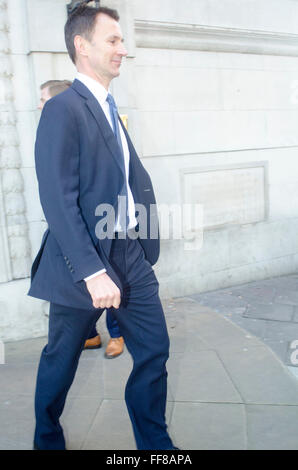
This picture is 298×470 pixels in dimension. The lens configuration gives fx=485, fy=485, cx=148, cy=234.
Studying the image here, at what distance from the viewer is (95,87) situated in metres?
2.11

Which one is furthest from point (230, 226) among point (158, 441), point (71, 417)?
point (158, 441)

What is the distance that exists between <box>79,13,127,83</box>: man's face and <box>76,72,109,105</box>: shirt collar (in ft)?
0.14

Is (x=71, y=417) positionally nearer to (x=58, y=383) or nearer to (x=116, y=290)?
(x=58, y=383)

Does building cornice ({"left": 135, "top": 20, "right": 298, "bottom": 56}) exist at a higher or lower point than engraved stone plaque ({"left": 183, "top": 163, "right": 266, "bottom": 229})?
higher

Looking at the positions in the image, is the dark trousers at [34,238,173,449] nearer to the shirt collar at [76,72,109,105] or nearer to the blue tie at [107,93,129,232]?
the blue tie at [107,93,129,232]

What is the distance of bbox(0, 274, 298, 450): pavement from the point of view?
2.56 m

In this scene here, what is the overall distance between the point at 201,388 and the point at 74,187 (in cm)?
→ 178

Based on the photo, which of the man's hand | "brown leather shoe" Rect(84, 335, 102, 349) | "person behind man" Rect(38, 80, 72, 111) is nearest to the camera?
the man's hand

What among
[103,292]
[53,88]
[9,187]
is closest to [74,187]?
[103,292]

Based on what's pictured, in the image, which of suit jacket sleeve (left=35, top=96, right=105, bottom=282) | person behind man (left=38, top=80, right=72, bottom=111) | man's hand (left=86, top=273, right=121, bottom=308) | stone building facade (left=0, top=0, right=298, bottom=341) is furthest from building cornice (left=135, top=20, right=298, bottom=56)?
man's hand (left=86, top=273, right=121, bottom=308)

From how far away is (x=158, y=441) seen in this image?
2.19 m

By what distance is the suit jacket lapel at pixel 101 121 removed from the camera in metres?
2.02

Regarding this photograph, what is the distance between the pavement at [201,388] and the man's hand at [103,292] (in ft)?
3.31

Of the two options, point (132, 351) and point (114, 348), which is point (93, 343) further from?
point (132, 351)
